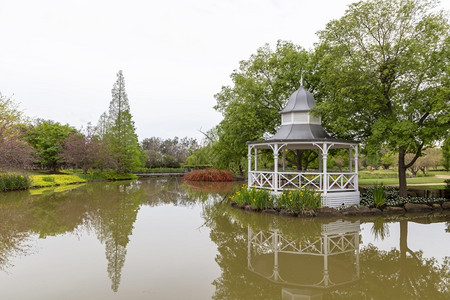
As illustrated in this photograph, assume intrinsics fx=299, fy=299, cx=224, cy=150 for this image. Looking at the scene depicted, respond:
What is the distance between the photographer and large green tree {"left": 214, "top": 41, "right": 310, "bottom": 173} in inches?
689

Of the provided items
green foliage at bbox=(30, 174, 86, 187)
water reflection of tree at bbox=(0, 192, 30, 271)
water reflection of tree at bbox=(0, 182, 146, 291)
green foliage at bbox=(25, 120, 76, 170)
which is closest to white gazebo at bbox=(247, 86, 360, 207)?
water reflection of tree at bbox=(0, 182, 146, 291)

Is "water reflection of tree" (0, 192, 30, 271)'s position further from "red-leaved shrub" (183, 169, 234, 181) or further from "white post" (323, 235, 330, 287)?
"red-leaved shrub" (183, 169, 234, 181)

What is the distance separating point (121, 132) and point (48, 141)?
325 inches

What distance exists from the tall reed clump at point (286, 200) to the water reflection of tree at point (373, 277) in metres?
3.13

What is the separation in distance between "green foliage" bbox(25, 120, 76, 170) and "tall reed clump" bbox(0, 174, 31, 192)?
1268 centimetres

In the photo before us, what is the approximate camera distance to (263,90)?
59.3 feet

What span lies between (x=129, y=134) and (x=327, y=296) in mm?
35458

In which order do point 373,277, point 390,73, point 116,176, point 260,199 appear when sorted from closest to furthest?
point 373,277
point 260,199
point 390,73
point 116,176

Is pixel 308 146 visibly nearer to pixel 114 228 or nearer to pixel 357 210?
pixel 357 210

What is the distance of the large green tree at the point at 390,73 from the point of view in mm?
12602

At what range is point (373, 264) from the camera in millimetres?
6355

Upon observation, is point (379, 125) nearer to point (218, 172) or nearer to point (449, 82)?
point (449, 82)

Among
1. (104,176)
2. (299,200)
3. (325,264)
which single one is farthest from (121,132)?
(325,264)

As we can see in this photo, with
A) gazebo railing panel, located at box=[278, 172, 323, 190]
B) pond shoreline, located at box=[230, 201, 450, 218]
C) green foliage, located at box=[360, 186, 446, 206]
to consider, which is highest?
gazebo railing panel, located at box=[278, 172, 323, 190]
